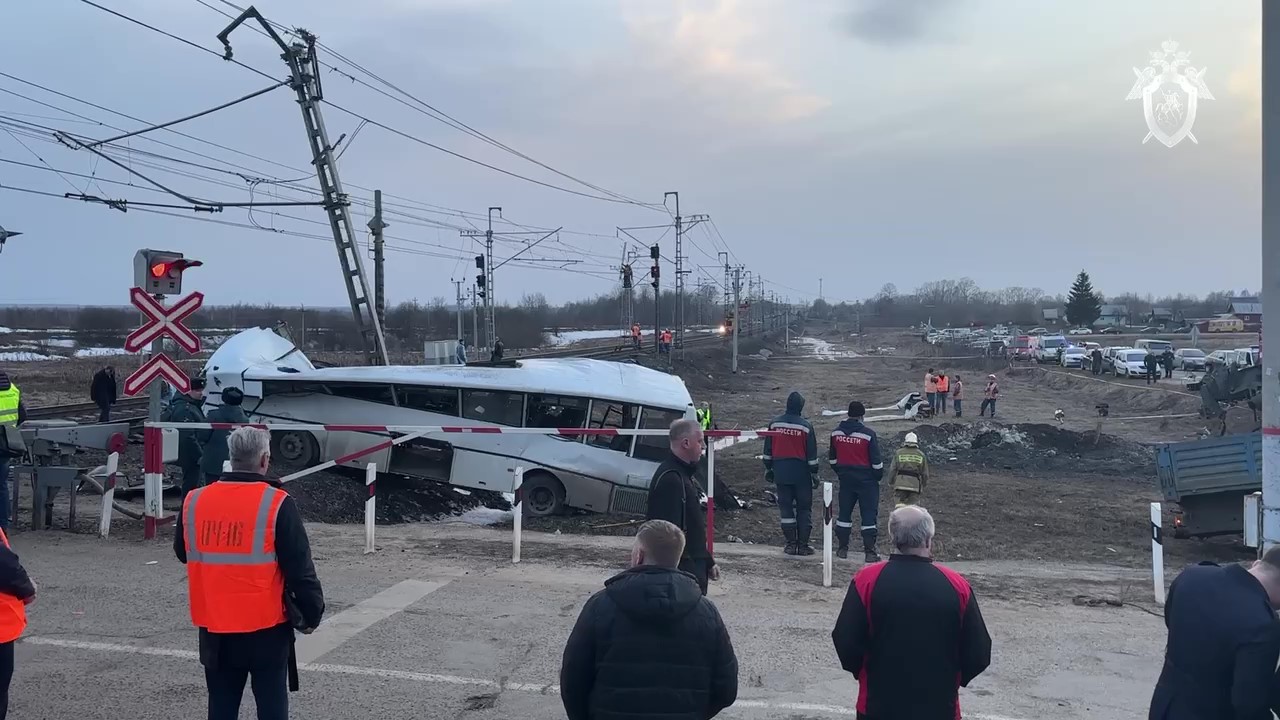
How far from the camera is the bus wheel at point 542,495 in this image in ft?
45.6

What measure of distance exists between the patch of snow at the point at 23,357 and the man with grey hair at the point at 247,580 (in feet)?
164

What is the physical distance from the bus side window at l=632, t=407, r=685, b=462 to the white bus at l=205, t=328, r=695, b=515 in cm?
2

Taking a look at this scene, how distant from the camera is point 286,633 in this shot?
164 inches

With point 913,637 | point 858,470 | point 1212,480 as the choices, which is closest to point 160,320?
point 858,470

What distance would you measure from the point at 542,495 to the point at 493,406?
1.56 metres

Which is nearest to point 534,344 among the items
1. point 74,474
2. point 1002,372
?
point 1002,372

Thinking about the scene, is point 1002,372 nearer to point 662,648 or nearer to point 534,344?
point 534,344

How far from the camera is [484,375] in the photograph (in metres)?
14.6

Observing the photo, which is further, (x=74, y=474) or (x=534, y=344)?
(x=534, y=344)

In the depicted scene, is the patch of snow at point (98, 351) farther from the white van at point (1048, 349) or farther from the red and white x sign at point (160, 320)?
the white van at point (1048, 349)

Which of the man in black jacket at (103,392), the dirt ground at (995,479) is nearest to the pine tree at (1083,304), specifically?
the dirt ground at (995,479)

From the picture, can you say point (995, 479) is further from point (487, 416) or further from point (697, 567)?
point (697, 567)

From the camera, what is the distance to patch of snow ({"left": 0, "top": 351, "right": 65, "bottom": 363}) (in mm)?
46094

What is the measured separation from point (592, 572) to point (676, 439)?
4.02 metres
